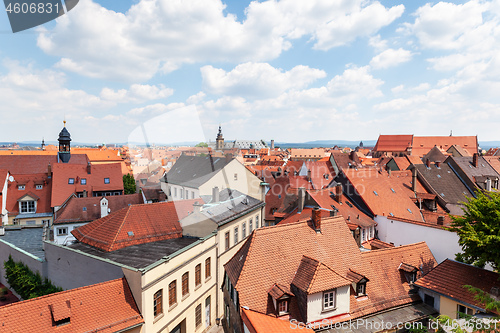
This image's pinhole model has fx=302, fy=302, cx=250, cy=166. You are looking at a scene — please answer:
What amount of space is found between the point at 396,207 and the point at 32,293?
33383 millimetres

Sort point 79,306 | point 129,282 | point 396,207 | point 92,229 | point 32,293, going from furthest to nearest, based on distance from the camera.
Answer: point 396,207 < point 92,229 < point 32,293 < point 129,282 < point 79,306

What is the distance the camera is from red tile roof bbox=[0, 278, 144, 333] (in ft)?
42.9

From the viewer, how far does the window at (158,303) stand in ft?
53.6

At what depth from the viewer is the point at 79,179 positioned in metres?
41.4

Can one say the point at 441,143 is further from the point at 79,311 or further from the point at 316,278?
the point at 79,311

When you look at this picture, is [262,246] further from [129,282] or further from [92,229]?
[92,229]

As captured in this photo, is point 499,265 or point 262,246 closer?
point 499,265

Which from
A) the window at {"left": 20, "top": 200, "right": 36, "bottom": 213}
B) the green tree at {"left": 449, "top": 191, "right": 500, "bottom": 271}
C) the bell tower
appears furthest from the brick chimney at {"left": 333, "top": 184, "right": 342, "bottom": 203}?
the bell tower

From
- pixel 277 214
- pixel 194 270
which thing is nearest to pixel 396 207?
pixel 277 214

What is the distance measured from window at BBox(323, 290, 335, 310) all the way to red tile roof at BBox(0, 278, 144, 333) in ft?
31.1

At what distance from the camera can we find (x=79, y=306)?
14281mm

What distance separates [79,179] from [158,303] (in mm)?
31454

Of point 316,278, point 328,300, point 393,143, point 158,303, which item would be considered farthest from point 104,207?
point 393,143

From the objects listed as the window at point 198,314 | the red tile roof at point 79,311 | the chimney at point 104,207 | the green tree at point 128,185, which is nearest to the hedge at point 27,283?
the red tile roof at point 79,311
